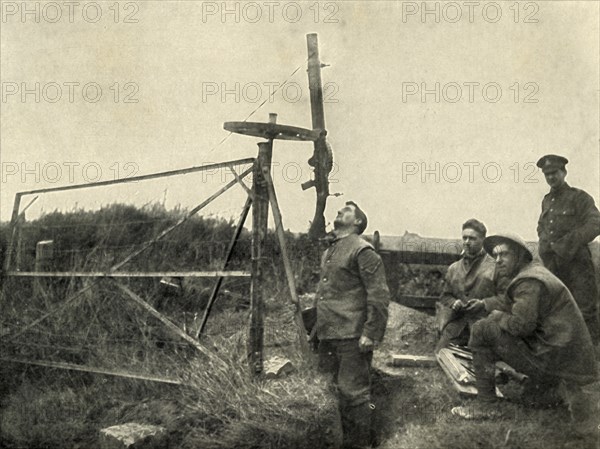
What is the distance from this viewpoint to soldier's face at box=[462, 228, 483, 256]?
5.47m

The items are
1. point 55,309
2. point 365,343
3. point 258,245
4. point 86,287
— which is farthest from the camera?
point 55,309

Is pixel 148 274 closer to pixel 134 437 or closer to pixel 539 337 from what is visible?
pixel 134 437

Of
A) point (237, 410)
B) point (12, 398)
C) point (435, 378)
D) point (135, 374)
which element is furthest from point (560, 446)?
point (12, 398)

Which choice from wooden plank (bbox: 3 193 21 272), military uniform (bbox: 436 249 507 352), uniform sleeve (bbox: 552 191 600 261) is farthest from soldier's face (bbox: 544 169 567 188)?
wooden plank (bbox: 3 193 21 272)

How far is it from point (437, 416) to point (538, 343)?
101 centimetres

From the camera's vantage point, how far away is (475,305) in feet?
16.9

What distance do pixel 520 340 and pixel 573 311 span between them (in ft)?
1.51

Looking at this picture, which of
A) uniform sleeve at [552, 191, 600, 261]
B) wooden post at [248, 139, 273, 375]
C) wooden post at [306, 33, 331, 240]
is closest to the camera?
wooden post at [248, 139, 273, 375]

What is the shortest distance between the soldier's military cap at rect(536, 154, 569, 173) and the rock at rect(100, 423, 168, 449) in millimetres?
4532

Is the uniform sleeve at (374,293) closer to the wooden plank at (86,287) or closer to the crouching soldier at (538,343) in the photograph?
the crouching soldier at (538,343)

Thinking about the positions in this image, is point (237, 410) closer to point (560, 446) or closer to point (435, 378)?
point (435, 378)

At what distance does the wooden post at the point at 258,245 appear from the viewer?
4.98 meters

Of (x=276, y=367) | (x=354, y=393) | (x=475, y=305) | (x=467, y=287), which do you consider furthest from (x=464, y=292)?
(x=276, y=367)

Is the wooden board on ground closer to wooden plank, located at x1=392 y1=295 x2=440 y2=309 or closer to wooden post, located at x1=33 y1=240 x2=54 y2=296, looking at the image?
wooden plank, located at x1=392 y1=295 x2=440 y2=309
